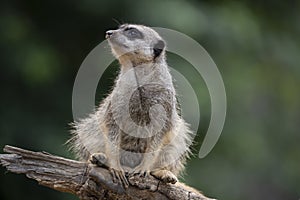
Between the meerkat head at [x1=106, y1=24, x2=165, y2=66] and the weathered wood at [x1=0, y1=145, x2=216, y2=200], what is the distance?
0.75 meters

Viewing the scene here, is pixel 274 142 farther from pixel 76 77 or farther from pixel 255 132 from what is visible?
pixel 76 77

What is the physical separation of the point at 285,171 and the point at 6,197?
3.47 meters

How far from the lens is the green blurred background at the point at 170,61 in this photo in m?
7.81

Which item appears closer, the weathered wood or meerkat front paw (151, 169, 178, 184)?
the weathered wood

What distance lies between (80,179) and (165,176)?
50 centimetres

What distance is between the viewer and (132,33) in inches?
209

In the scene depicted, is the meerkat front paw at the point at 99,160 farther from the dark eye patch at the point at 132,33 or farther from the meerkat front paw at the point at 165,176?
the dark eye patch at the point at 132,33

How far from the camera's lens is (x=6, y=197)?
25.5ft

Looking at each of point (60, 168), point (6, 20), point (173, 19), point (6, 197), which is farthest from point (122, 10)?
point (60, 168)

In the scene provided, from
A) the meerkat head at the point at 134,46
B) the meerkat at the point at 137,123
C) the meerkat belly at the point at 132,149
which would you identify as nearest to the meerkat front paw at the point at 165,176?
the meerkat at the point at 137,123

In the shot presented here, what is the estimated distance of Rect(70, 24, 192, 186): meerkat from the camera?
4984 millimetres

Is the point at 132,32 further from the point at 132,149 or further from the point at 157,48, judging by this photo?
the point at 132,149

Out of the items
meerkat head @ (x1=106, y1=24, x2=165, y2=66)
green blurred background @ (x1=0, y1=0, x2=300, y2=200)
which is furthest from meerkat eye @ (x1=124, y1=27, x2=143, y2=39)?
green blurred background @ (x1=0, y1=0, x2=300, y2=200)

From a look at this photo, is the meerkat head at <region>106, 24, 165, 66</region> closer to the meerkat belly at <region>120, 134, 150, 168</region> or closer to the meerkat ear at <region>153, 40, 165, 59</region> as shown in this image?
the meerkat ear at <region>153, 40, 165, 59</region>
